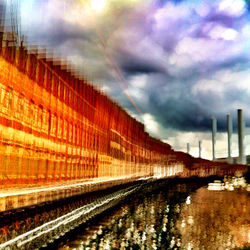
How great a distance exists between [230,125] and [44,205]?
240 feet

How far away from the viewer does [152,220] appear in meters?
12.1

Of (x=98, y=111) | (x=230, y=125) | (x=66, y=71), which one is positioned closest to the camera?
(x=66, y=71)

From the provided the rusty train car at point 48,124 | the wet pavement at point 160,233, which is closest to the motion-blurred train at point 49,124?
the rusty train car at point 48,124

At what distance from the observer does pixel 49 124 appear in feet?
27.8

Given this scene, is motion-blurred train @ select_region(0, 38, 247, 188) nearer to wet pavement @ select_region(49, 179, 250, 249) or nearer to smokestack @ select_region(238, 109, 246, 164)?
wet pavement @ select_region(49, 179, 250, 249)

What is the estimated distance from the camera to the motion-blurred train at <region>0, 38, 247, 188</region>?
6.38 meters

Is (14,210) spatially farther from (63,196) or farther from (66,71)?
(66,71)

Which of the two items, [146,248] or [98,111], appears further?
[98,111]

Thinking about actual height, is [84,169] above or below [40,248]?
above

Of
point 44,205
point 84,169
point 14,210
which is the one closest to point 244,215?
point 84,169

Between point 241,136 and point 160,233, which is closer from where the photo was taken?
point 160,233

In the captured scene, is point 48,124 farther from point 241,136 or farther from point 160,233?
point 241,136

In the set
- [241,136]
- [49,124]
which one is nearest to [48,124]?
[49,124]

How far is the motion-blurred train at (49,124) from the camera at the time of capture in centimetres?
638
